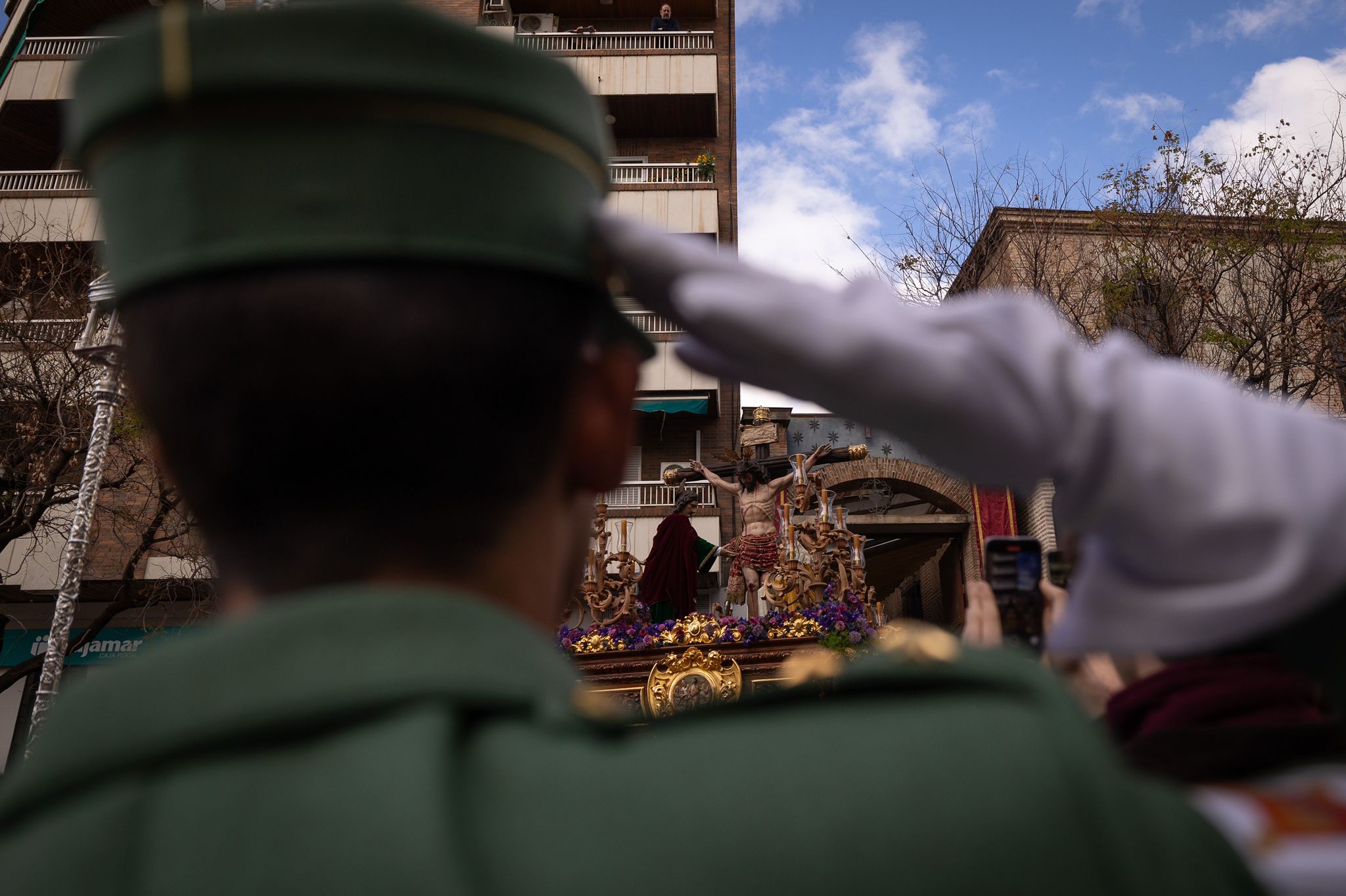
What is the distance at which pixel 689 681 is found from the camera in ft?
27.5

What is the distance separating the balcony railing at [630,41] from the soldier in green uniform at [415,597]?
1958 cm

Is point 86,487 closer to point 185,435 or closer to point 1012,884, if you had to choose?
point 185,435

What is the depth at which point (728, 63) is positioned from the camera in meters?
20.6

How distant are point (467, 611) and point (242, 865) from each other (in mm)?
234

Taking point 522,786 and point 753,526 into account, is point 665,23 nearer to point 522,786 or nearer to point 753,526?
point 753,526

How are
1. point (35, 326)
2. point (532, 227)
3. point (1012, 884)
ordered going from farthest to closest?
1. point (35, 326)
2. point (532, 227)
3. point (1012, 884)

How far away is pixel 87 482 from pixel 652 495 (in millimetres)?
9198

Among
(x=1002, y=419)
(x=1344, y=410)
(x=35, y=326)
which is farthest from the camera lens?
(x=1344, y=410)

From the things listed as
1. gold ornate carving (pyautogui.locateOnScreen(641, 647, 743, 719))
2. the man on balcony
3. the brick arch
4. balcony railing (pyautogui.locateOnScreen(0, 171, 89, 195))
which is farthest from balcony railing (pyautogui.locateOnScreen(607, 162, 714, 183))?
gold ornate carving (pyautogui.locateOnScreen(641, 647, 743, 719))

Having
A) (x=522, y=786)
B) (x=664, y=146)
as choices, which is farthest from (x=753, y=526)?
(x=664, y=146)

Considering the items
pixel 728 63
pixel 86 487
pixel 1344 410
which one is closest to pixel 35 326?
pixel 86 487

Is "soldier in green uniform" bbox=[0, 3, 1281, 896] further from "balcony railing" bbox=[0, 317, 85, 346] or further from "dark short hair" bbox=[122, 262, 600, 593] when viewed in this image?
"balcony railing" bbox=[0, 317, 85, 346]

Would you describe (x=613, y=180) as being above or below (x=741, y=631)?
above

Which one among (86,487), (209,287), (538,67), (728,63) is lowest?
(86,487)
